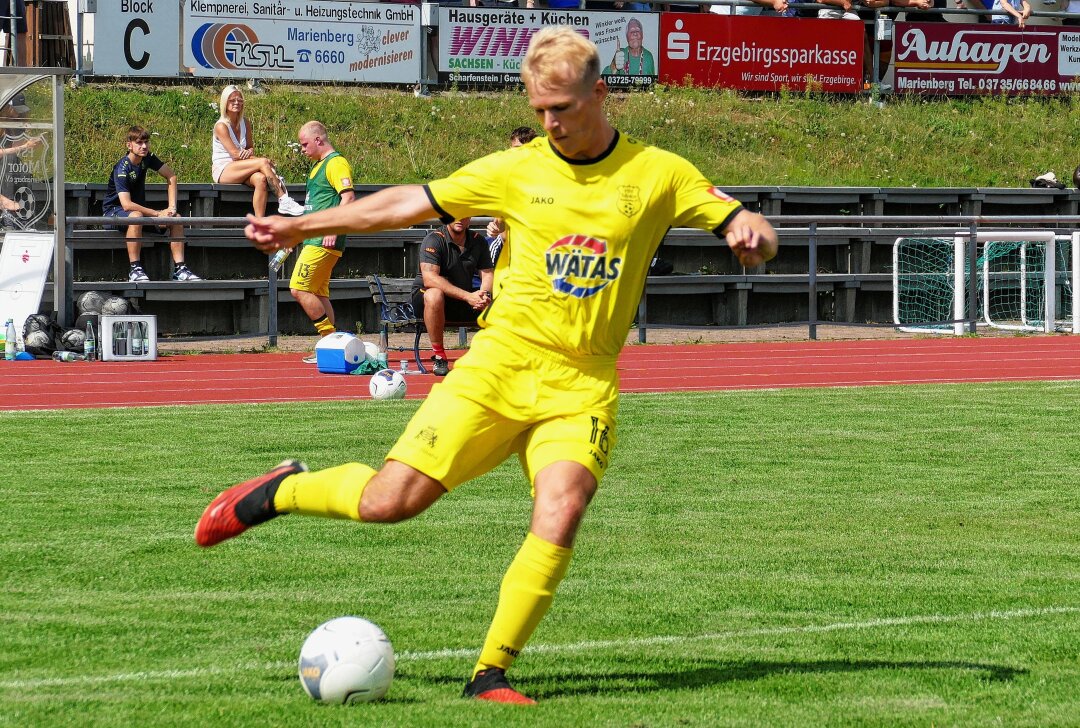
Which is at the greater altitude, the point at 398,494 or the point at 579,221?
the point at 579,221

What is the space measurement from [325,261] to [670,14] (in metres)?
10.0

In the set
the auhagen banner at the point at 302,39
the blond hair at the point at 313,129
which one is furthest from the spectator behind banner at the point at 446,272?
the auhagen banner at the point at 302,39

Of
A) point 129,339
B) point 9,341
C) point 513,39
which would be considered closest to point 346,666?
point 129,339

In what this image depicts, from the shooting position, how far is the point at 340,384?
15000 mm

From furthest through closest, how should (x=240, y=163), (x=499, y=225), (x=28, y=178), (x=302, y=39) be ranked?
(x=302, y=39), (x=240, y=163), (x=28, y=178), (x=499, y=225)

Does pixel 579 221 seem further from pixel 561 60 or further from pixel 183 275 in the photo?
pixel 183 275

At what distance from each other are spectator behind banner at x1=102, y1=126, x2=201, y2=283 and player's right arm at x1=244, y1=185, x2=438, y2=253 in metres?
13.9

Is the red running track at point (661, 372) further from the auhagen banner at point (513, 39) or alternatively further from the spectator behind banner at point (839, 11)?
the spectator behind banner at point (839, 11)

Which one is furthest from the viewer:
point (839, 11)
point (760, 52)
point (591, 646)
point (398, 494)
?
point (839, 11)

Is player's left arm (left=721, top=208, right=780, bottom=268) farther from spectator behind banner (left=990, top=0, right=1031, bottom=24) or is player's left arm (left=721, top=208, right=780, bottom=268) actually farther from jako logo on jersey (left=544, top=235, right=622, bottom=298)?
spectator behind banner (left=990, top=0, right=1031, bottom=24)

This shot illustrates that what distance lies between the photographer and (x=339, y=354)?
15719 millimetres

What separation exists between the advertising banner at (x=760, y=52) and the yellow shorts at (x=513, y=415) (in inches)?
782

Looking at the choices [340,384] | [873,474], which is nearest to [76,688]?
[873,474]

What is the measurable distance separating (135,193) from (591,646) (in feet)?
47.0
